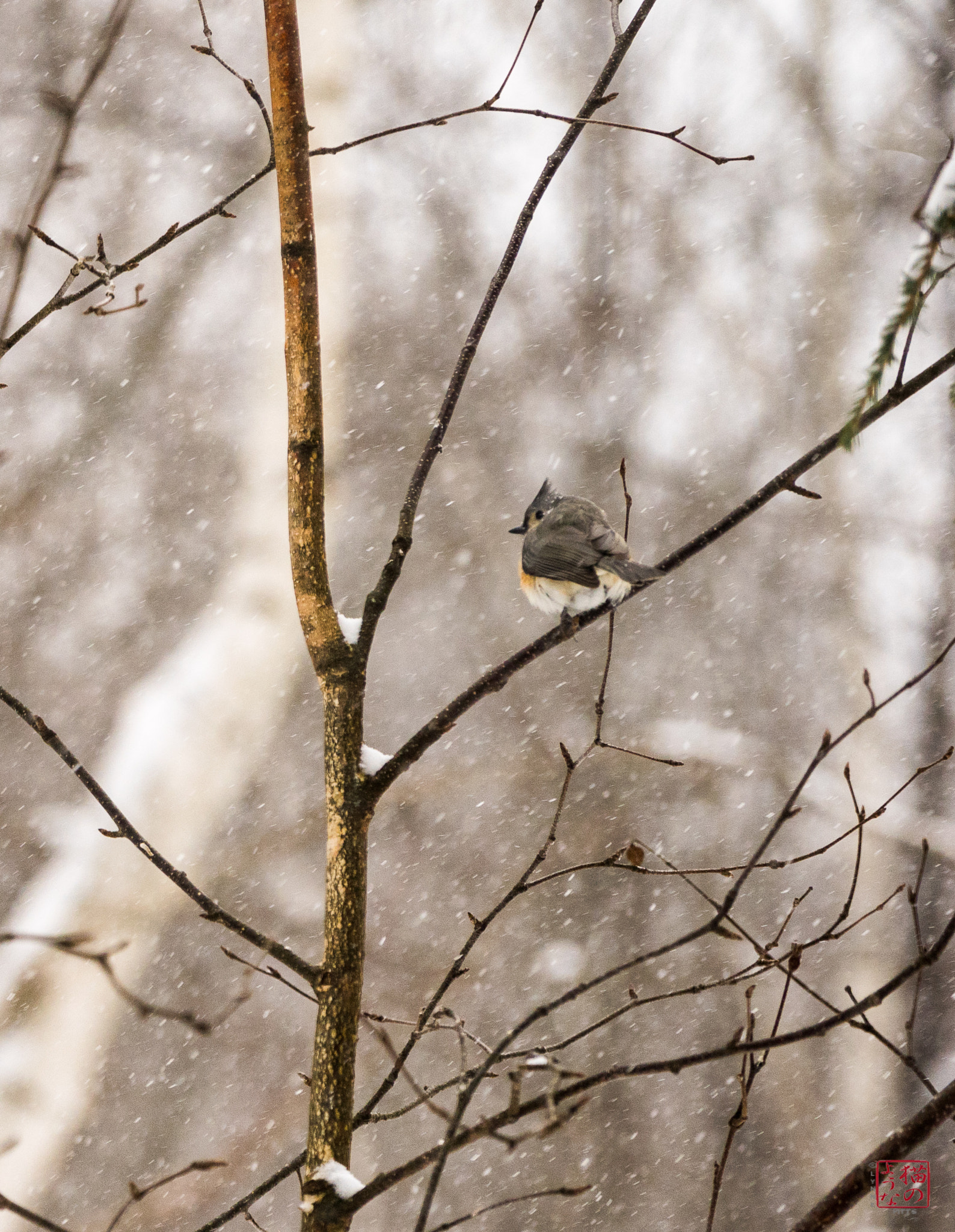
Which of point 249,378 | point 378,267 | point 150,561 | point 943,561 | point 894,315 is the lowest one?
point 894,315

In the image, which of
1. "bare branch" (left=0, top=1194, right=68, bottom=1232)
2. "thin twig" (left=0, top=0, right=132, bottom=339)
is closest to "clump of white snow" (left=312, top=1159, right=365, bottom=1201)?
"bare branch" (left=0, top=1194, right=68, bottom=1232)

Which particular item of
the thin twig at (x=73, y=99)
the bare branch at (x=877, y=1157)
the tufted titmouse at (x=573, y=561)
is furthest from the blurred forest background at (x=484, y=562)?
the bare branch at (x=877, y=1157)

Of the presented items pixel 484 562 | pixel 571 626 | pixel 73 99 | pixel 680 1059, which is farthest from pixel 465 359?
pixel 73 99

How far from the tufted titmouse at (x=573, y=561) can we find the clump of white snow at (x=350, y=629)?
28 centimetres

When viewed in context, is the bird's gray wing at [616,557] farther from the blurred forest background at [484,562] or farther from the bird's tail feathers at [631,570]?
the blurred forest background at [484,562]

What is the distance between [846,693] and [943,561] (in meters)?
0.35

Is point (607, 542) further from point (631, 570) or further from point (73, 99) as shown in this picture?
point (73, 99)

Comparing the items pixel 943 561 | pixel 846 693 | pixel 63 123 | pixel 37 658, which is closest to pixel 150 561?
pixel 37 658

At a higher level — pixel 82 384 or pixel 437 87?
pixel 437 87

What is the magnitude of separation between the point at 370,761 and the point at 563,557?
1.32 feet

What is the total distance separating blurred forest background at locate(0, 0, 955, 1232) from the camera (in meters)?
1.75

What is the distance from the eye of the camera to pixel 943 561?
1881 millimetres

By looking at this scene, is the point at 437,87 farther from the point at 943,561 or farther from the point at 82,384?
the point at 943,561

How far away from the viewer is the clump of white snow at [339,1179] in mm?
538
